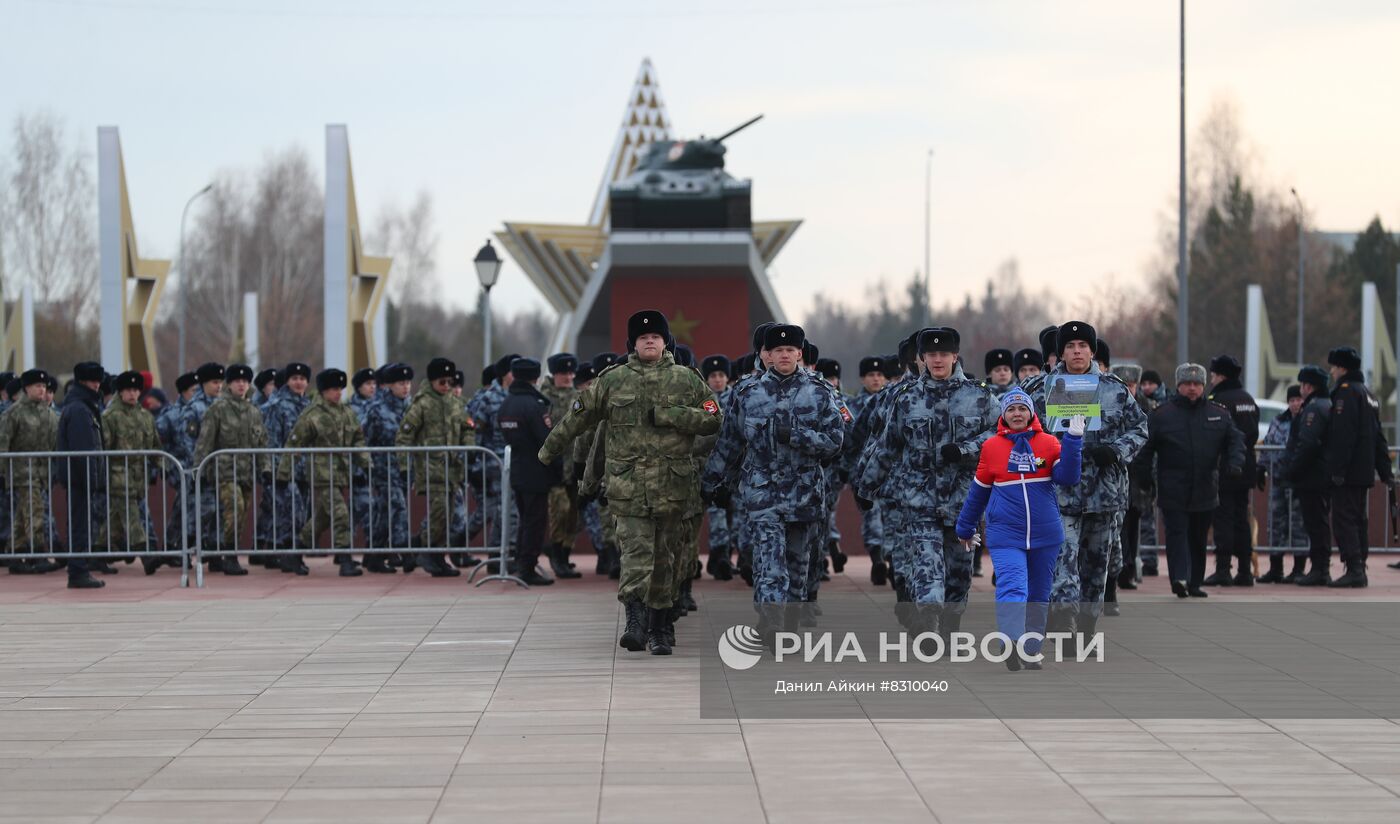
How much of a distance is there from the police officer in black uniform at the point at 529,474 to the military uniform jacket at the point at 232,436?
2396 millimetres

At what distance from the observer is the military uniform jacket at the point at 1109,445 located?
934 cm

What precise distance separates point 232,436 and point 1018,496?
807 cm

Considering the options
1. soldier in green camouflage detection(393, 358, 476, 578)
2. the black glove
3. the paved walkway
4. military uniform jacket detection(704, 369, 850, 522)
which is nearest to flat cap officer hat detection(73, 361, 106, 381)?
soldier in green camouflage detection(393, 358, 476, 578)

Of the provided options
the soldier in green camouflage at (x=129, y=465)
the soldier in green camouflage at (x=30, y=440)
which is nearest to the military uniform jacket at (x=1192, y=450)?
the soldier in green camouflage at (x=129, y=465)

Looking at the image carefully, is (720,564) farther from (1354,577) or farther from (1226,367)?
(1354,577)

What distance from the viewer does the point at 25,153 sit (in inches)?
2454

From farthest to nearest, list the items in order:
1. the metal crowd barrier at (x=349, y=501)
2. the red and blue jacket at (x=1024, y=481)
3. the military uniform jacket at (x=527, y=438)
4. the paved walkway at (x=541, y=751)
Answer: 1. the metal crowd barrier at (x=349, y=501)
2. the military uniform jacket at (x=527, y=438)
3. the red and blue jacket at (x=1024, y=481)
4. the paved walkway at (x=541, y=751)

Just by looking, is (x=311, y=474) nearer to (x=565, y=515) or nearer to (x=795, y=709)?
(x=565, y=515)

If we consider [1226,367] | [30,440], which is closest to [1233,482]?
[1226,367]

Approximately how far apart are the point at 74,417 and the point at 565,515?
418cm

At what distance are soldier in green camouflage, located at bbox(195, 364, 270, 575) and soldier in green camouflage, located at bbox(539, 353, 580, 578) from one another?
255 centimetres

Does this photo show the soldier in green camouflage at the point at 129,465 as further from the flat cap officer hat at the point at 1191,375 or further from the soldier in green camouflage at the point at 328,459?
the flat cap officer hat at the point at 1191,375

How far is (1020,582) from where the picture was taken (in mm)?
8328

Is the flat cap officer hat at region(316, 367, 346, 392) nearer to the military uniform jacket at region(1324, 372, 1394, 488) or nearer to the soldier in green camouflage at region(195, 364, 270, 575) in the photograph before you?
the soldier in green camouflage at region(195, 364, 270, 575)
